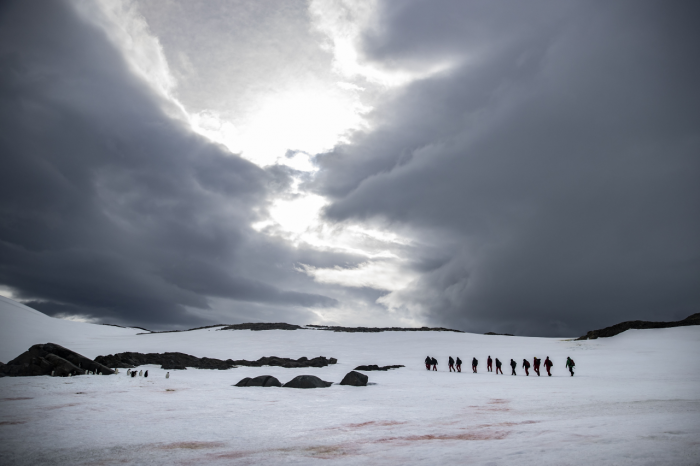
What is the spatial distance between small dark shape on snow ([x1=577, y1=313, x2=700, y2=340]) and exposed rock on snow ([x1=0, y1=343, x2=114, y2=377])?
2046 inches

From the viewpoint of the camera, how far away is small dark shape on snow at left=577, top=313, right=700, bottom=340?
44481mm

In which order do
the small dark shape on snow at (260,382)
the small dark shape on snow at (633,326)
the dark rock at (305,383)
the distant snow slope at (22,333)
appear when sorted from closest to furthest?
the dark rock at (305,383), the small dark shape on snow at (260,382), the distant snow slope at (22,333), the small dark shape on snow at (633,326)

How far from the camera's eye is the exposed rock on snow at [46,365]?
70.1ft

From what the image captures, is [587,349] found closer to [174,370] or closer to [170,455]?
[174,370]

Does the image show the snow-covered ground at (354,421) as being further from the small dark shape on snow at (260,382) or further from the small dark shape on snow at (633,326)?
the small dark shape on snow at (633,326)

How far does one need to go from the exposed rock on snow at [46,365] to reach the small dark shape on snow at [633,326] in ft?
170

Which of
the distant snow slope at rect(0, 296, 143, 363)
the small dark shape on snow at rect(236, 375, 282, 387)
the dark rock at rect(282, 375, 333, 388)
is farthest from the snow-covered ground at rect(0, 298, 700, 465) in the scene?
the distant snow slope at rect(0, 296, 143, 363)

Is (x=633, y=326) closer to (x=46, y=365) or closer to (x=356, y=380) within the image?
(x=356, y=380)

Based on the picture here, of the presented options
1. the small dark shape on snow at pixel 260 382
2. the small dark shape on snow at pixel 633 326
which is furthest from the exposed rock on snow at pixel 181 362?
the small dark shape on snow at pixel 633 326

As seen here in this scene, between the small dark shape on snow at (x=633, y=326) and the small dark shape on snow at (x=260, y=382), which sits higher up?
the small dark shape on snow at (x=633, y=326)

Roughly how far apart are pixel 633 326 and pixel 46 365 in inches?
2333

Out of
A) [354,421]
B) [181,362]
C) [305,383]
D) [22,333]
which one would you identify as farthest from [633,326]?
[22,333]

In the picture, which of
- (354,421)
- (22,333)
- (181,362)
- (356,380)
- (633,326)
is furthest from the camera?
(22,333)

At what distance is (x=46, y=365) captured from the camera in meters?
21.8
